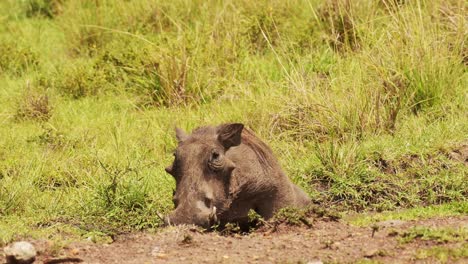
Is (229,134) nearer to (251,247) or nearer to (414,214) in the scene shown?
(251,247)

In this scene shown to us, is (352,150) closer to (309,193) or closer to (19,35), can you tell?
(309,193)

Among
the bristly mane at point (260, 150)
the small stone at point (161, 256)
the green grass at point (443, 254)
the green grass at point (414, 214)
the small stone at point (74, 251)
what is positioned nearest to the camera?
the green grass at point (443, 254)

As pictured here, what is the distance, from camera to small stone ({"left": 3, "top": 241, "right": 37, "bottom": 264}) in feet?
19.1

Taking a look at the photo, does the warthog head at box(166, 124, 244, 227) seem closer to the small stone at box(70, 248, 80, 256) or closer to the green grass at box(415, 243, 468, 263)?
the small stone at box(70, 248, 80, 256)

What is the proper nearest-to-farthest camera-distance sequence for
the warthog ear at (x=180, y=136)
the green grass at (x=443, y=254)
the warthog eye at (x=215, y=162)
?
the green grass at (x=443, y=254), the warthog eye at (x=215, y=162), the warthog ear at (x=180, y=136)

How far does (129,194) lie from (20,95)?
3.51m

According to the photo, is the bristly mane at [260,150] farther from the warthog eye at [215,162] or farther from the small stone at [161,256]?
the small stone at [161,256]

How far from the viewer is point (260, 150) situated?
6859 millimetres

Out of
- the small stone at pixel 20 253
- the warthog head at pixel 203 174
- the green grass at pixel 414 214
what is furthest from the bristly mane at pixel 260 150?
the small stone at pixel 20 253

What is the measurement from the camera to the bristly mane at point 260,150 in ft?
22.4

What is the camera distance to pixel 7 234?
6496 millimetres

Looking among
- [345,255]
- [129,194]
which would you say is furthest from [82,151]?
[345,255]

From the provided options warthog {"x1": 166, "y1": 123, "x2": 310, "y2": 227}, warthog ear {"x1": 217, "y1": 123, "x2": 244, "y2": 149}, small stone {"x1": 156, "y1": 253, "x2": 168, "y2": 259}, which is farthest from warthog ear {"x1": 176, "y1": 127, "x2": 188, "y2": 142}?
small stone {"x1": 156, "y1": 253, "x2": 168, "y2": 259}

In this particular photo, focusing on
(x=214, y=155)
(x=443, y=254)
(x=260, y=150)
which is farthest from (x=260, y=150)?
(x=443, y=254)
